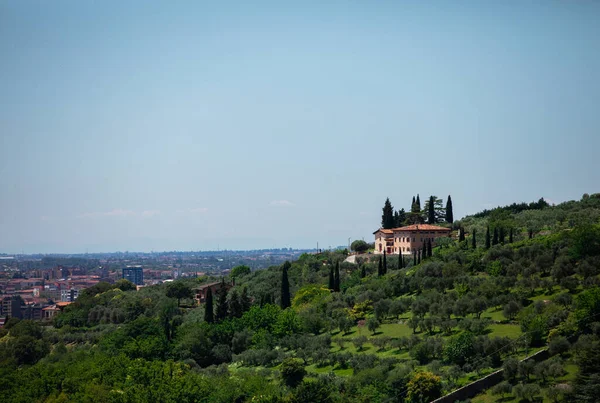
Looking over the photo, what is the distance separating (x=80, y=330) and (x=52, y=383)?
35.5 m

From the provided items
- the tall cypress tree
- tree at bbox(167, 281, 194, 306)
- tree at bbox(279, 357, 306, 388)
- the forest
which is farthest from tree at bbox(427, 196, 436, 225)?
tree at bbox(279, 357, 306, 388)

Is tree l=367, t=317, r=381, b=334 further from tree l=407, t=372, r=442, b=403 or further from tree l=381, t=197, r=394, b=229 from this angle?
tree l=381, t=197, r=394, b=229

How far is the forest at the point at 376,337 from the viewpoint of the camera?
39219mm

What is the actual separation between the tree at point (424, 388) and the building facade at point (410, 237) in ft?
145

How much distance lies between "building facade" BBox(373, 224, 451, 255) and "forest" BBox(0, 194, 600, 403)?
2.69 m

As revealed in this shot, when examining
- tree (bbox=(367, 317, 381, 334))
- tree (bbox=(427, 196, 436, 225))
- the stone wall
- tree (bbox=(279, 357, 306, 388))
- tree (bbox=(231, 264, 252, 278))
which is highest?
tree (bbox=(427, 196, 436, 225))

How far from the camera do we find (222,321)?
229ft

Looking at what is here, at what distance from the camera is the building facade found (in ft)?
276

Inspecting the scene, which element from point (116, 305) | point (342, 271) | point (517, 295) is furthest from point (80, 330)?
point (517, 295)

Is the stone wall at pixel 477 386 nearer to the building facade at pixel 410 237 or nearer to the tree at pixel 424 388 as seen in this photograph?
the tree at pixel 424 388

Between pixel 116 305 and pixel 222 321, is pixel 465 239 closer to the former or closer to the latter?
pixel 222 321

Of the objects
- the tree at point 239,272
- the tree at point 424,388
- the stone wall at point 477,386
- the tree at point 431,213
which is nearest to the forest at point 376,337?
the tree at point 424,388

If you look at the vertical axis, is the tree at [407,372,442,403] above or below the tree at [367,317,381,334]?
below

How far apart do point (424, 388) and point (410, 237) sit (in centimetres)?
4753
